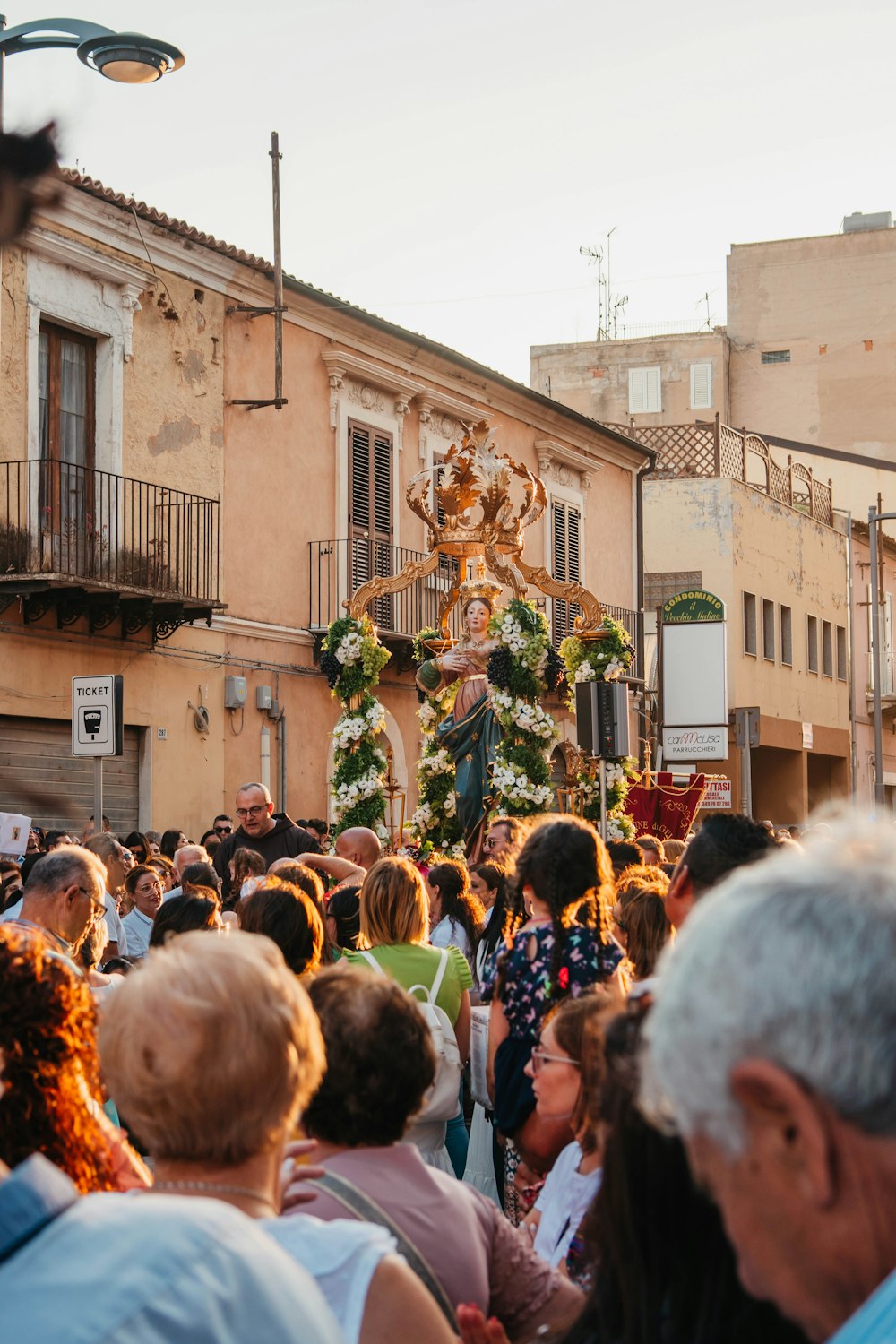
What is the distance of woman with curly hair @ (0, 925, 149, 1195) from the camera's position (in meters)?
3.01

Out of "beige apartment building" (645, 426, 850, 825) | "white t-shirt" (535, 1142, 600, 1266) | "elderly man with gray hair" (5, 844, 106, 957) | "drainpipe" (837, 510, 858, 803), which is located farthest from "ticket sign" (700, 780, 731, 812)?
"white t-shirt" (535, 1142, 600, 1266)

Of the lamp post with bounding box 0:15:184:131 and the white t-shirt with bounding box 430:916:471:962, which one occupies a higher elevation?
the lamp post with bounding box 0:15:184:131

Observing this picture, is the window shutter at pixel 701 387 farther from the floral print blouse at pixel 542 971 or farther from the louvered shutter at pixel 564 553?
the floral print blouse at pixel 542 971

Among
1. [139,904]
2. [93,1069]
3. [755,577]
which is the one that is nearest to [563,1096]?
[93,1069]

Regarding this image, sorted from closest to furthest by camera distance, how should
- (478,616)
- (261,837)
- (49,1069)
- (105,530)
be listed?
(49,1069)
(261,837)
(478,616)
(105,530)

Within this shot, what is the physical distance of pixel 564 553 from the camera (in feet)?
93.9

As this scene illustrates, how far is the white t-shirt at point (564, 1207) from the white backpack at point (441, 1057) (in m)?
1.24

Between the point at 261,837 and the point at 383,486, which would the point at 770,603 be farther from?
the point at 261,837

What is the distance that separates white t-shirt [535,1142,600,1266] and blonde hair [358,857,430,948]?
1.78 meters

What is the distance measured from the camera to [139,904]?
8.80m

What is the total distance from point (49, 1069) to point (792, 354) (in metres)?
41.7

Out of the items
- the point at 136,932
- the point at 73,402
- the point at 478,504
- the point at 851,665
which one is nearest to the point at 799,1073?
the point at 136,932

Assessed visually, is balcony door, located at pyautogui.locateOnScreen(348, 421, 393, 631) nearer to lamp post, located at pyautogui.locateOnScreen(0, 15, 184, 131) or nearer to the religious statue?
the religious statue

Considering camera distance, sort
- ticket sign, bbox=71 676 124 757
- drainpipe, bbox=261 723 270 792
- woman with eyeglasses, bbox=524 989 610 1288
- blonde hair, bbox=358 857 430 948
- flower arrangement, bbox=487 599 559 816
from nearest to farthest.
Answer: woman with eyeglasses, bbox=524 989 610 1288
blonde hair, bbox=358 857 430 948
ticket sign, bbox=71 676 124 757
flower arrangement, bbox=487 599 559 816
drainpipe, bbox=261 723 270 792
